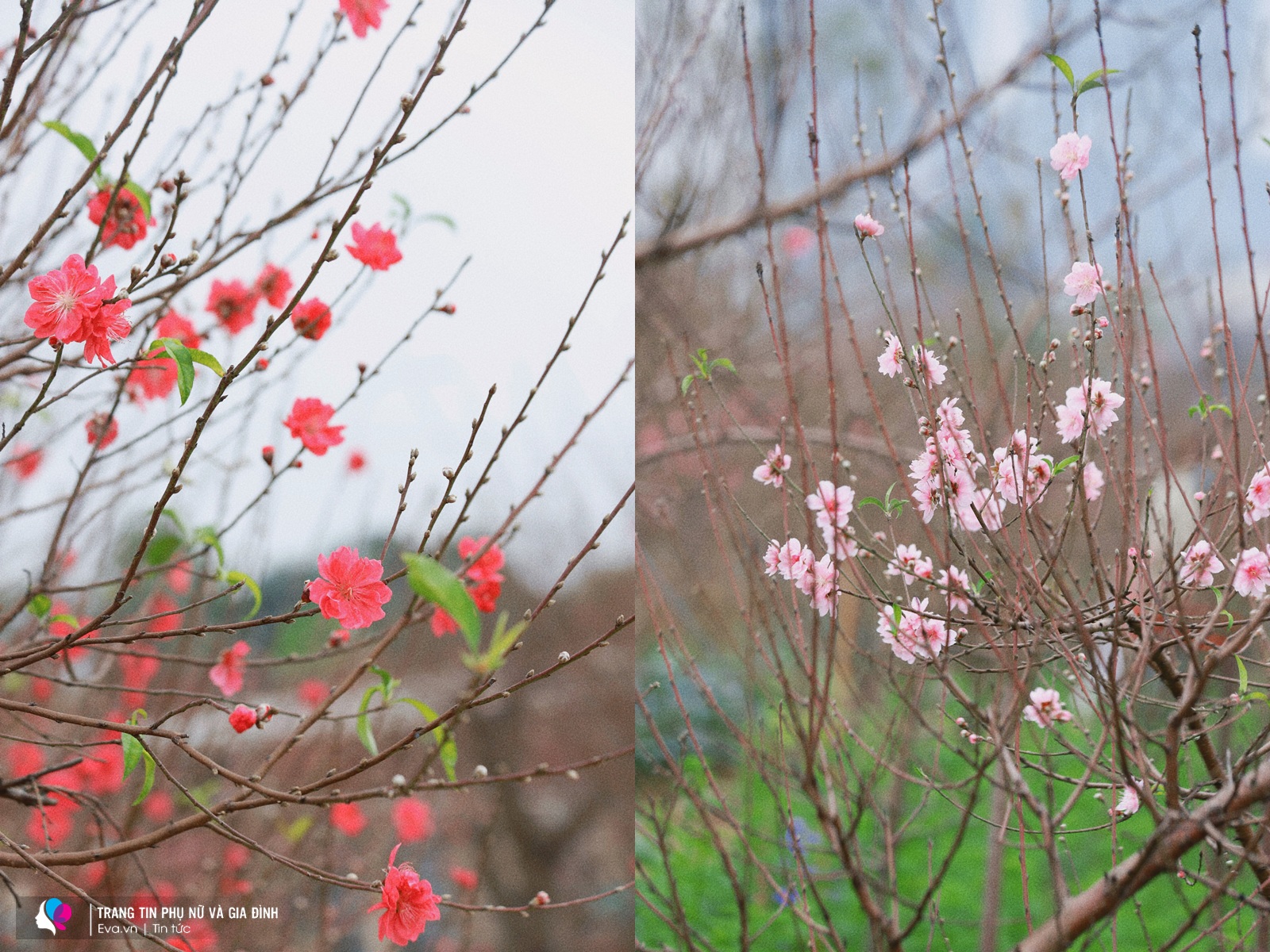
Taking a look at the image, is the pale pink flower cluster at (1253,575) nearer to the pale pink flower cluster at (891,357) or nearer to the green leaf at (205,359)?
the pale pink flower cluster at (891,357)

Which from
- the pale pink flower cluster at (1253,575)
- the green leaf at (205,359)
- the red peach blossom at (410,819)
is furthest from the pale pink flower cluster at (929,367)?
the red peach blossom at (410,819)

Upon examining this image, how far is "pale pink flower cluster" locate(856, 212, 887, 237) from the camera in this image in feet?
3.78

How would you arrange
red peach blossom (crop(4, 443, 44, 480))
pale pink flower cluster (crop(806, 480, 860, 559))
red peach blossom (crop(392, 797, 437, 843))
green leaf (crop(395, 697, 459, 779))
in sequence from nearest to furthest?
green leaf (crop(395, 697, 459, 779)), pale pink flower cluster (crop(806, 480, 860, 559)), red peach blossom (crop(4, 443, 44, 480)), red peach blossom (crop(392, 797, 437, 843))

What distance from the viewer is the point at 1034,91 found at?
117 cm

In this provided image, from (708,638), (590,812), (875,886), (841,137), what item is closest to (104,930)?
(708,638)

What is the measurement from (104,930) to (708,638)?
1.05 m

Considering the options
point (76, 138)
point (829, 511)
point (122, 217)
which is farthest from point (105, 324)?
point (829, 511)

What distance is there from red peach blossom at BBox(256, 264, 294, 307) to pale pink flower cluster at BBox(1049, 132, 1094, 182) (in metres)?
0.97

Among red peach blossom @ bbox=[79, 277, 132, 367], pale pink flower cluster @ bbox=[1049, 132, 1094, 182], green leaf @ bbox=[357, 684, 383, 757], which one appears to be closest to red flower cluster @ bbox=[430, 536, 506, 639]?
green leaf @ bbox=[357, 684, 383, 757]

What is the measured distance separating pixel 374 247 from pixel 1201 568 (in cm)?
96

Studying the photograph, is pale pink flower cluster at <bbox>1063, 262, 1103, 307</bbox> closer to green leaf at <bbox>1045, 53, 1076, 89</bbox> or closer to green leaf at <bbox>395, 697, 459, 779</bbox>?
green leaf at <bbox>1045, 53, 1076, 89</bbox>

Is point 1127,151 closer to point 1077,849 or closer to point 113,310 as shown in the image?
point 1077,849

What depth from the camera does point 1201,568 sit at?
2.92 feet

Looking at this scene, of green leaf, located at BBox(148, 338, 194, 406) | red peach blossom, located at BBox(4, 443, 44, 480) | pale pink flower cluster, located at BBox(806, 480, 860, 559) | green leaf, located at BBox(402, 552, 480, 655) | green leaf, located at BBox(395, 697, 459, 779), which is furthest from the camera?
red peach blossom, located at BBox(4, 443, 44, 480)
